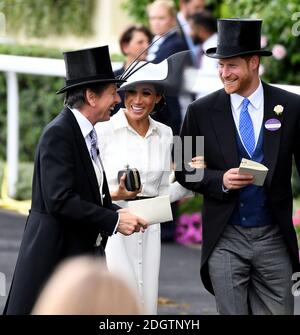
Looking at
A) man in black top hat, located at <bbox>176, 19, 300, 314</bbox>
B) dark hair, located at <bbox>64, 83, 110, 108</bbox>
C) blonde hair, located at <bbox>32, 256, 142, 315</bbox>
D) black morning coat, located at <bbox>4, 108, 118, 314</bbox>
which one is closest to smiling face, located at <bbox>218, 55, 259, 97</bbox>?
Answer: man in black top hat, located at <bbox>176, 19, 300, 314</bbox>

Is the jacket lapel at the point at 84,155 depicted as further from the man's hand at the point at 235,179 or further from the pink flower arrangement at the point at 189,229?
the pink flower arrangement at the point at 189,229

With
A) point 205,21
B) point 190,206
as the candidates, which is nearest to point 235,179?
point 190,206

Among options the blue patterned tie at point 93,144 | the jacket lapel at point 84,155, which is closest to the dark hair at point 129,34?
the blue patterned tie at point 93,144

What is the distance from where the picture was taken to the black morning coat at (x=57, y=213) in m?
5.87

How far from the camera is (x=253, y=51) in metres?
6.58

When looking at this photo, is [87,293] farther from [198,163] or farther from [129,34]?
[129,34]

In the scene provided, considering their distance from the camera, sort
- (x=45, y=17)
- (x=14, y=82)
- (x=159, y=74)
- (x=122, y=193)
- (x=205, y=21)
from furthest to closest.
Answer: (x=45, y=17) < (x=14, y=82) < (x=205, y=21) < (x=159, y=74) < (x=122, y=193)

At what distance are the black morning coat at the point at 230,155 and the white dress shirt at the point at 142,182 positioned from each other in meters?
0.47

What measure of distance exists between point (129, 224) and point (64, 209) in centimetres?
37

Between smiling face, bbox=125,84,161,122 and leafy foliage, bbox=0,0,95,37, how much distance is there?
10200 mm

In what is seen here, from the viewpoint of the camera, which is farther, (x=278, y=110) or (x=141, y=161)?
(x=141, y=161)

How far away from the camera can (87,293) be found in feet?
12.3

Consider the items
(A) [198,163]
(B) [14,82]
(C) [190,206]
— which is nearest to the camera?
(A) [198,163]

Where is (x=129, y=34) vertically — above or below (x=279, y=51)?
above
